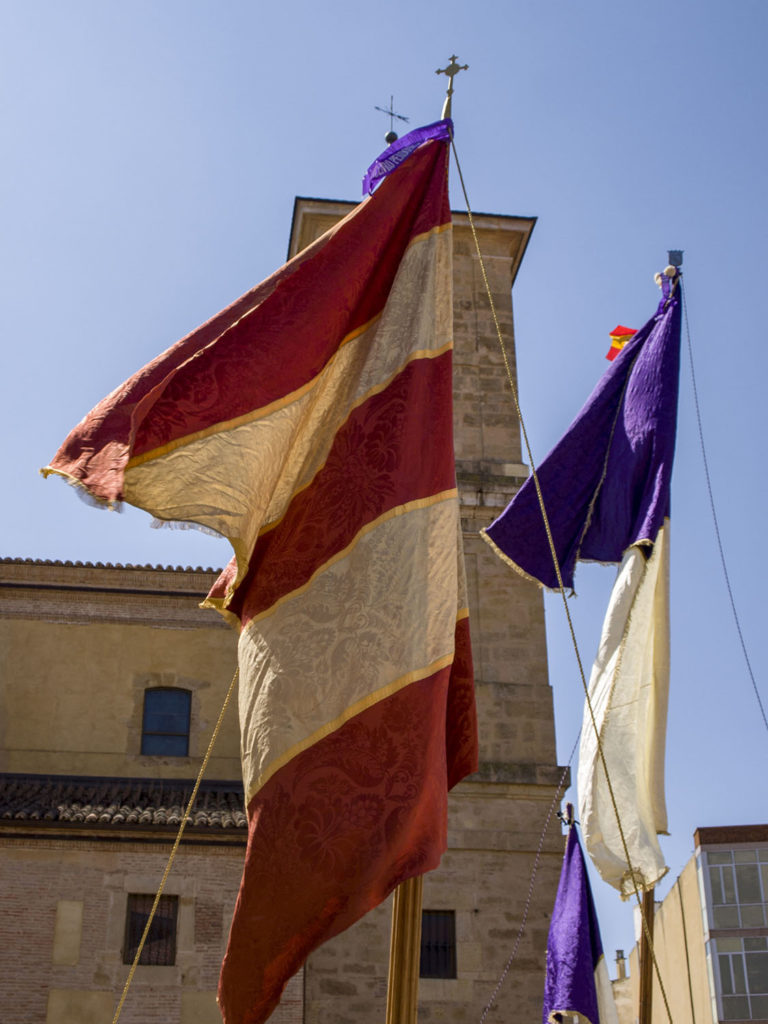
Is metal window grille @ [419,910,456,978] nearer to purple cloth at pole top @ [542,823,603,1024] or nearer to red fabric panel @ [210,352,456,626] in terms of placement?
purple cloth at pole top @ [542,823,603,1024]

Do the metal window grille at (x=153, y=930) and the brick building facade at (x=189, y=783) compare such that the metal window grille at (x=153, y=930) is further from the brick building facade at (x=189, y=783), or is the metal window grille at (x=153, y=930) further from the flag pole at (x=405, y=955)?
the flag pole at (x=405, y=955)

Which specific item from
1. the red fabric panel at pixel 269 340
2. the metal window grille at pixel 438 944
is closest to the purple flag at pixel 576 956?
the metal window grille at pixel 438 944

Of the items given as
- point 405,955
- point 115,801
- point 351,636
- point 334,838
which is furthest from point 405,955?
point 115,801

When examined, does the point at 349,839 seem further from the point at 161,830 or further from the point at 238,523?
the point at 161,830

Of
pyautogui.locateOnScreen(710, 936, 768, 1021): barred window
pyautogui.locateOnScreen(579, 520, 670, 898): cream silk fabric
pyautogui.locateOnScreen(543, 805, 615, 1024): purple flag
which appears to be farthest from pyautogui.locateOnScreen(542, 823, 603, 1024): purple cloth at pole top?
pyautogui.locateOnScreen(710, 936, 768, 1021): barred window

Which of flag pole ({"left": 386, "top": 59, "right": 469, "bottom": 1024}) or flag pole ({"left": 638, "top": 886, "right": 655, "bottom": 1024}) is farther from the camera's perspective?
flag pole ({"left": 638, "top": 886, "right": 655, "bottom": 1024})

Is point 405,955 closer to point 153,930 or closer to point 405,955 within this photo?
point 405,955

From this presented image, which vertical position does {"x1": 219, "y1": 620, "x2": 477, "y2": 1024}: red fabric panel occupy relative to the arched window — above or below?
below

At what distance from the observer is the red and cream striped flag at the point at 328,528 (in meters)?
4.45

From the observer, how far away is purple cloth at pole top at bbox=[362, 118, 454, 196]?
5.86 metres

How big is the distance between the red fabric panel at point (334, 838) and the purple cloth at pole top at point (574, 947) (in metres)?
7.78

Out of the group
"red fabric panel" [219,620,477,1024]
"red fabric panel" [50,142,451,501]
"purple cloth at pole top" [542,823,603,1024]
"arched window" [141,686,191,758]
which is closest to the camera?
"red fabric panel" [219,620,477,1024]

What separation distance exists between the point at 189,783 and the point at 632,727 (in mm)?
9730

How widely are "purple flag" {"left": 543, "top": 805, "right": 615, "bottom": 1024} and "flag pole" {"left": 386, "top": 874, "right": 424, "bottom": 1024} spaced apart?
7.66 m
